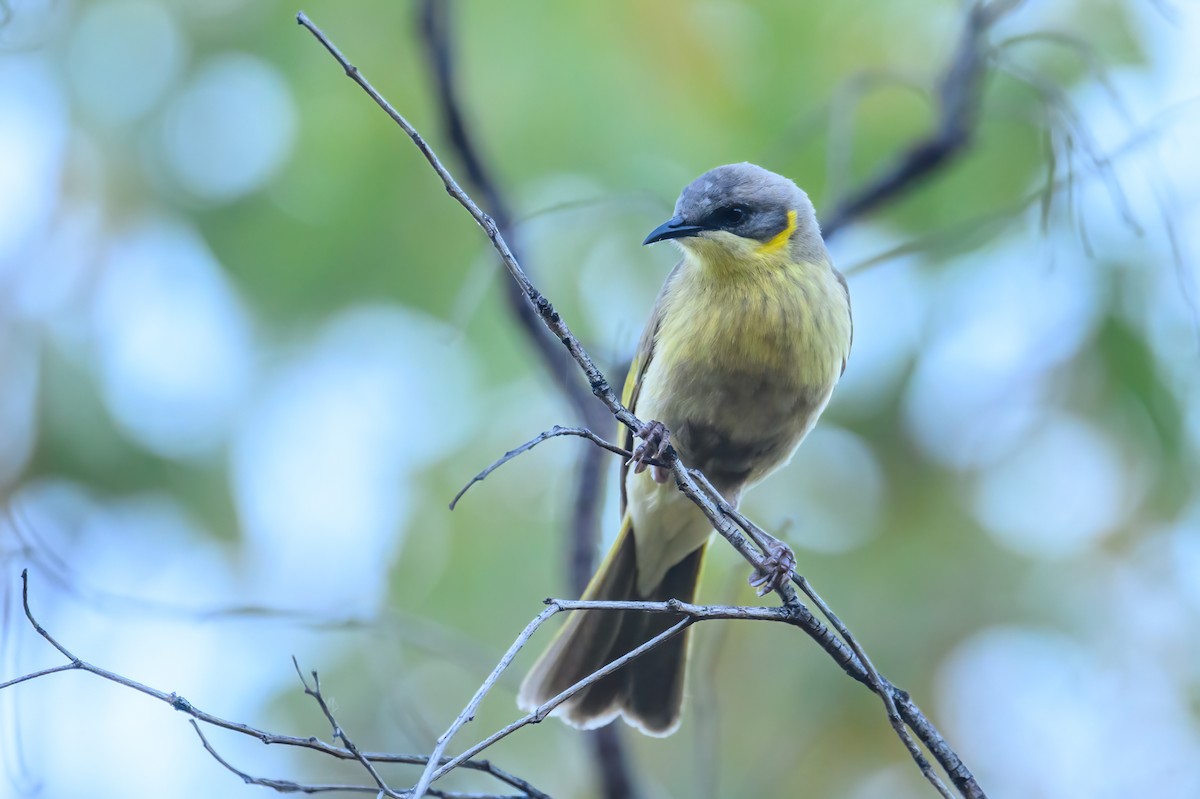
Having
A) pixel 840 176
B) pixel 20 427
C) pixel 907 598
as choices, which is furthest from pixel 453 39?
pixel 907 598

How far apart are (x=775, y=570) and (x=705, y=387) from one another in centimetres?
116

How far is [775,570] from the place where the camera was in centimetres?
329

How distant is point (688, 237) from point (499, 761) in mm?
3451

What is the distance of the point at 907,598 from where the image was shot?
6.16 meters

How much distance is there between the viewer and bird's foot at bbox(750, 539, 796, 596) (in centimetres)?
317

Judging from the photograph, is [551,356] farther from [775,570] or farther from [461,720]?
[461,720]

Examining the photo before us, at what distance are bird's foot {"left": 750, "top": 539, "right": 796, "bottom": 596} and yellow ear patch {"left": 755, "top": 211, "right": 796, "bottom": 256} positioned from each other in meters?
1.29

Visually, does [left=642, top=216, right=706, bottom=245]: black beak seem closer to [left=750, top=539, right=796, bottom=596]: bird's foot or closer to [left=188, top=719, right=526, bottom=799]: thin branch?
[left=750, top=539, right=796, bottom=596]: bird's foot

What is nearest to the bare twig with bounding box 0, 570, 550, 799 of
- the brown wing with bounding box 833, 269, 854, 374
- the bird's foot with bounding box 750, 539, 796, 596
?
the bird's foot with bounding box 750, 539, 796, 596

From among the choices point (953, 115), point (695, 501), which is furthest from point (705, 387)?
point (953, 115)

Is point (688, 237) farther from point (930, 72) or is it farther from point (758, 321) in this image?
point (930, 72)

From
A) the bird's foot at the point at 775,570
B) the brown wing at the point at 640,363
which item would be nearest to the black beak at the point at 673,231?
the brown wing at the point at 640,363

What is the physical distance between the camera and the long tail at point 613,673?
4.64 meters

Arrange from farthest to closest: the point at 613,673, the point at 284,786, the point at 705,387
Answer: the point at 613,673 → the point at 705,387 → the point at 284,786
